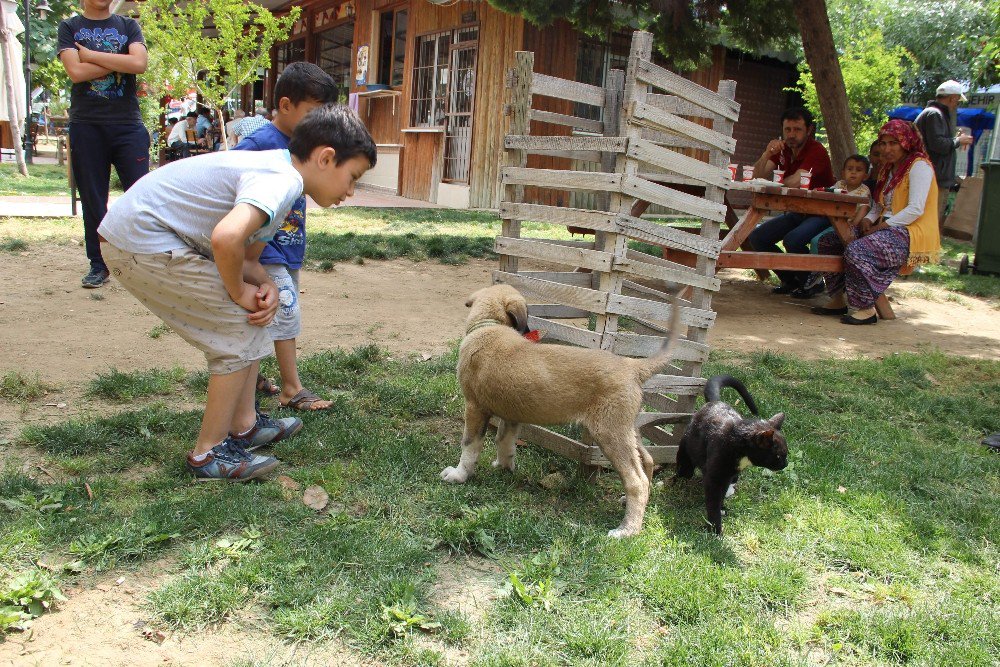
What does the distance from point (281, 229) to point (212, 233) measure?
1038mm

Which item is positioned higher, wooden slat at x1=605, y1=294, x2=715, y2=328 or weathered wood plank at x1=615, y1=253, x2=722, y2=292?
weathered wood plank at x1=615, y1=253, x2=722, y2=292

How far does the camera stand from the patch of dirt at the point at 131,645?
214cm

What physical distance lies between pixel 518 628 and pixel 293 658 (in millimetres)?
680

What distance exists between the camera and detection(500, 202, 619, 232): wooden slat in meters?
3.40

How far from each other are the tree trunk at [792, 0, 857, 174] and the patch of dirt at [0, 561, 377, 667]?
875cm

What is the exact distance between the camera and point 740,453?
3.11 metres

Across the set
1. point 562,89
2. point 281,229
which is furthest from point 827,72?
point 281,229

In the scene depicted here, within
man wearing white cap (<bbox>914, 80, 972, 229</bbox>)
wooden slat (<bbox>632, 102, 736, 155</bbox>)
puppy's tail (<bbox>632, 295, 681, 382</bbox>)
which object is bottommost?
puppy's tail (<bbox>632, 295, 681, 382</bbox>)

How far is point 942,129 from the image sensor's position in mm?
10125

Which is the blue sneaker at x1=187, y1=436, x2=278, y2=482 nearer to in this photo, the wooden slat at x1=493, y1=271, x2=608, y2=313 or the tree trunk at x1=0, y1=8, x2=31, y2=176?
the wooden slat at x1=493, y1=271, x2=608, y2=313

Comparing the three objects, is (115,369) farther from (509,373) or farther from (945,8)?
(945,8)

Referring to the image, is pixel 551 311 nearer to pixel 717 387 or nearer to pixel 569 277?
pixel 569 277

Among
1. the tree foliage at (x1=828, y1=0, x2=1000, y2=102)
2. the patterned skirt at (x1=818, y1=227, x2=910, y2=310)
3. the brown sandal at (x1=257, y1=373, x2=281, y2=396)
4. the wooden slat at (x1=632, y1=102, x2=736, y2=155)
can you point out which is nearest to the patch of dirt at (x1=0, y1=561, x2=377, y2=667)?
the brown sandal at (x1=257, y1=373, x2=281, y2=396)

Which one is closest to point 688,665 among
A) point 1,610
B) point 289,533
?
point 289,533
